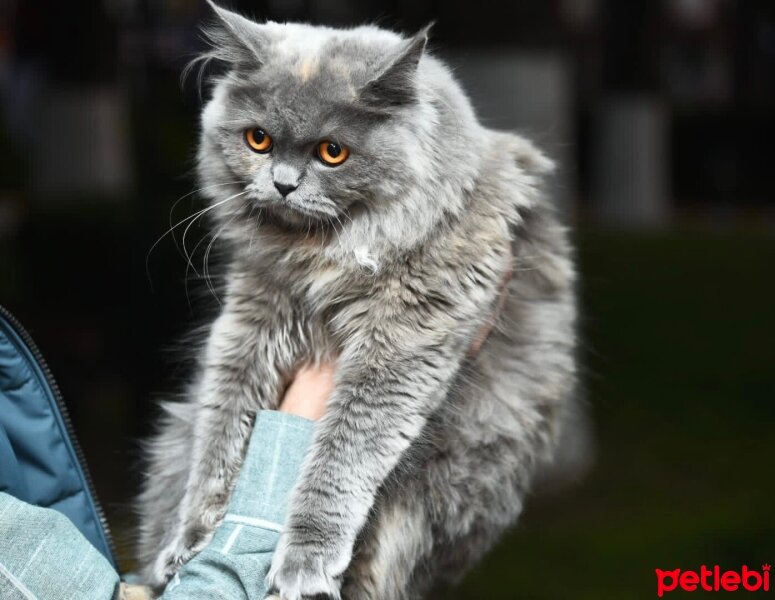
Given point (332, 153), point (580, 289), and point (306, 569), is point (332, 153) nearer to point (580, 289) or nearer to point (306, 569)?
point (306, 569)

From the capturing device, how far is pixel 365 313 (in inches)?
70.5

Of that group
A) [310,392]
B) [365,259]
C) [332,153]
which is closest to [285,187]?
[332,153]

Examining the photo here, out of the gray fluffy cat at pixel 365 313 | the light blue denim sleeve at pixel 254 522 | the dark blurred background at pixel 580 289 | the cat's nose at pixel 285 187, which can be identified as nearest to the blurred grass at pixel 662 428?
the dark blurred background at pixel 580 289

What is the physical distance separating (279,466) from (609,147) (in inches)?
241

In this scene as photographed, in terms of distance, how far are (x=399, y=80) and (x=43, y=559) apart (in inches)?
36.6

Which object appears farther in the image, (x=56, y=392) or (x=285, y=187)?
(x=285, y=187)

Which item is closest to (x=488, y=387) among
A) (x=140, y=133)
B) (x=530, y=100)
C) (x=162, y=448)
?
(x=162, y=448)

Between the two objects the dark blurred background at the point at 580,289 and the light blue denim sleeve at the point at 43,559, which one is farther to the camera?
the dark blurred background at the point at 580,289

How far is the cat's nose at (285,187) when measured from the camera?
1665 millimetres

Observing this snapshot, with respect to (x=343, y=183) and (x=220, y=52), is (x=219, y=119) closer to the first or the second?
(x=220, y=52)

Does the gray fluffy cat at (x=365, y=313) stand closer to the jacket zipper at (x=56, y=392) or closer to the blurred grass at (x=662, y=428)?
the jacket zipper at (x=56, y=392)

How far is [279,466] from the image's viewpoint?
162 cm

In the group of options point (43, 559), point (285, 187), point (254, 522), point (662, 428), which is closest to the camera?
point (43, 559)

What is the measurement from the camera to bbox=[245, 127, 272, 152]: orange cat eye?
1.71 m
